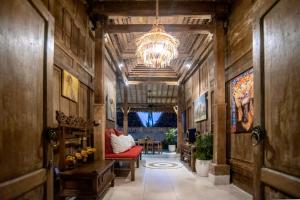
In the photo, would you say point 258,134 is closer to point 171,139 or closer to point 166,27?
point 166,27

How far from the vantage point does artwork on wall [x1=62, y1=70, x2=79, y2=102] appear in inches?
171

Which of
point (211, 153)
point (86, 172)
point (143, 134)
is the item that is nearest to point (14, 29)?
point (86, 172)

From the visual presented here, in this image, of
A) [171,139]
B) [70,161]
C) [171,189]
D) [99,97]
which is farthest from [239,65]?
[171,139]

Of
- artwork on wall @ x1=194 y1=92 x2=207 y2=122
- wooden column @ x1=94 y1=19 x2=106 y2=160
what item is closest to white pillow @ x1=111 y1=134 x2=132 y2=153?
wooden column @ x1=94 y1=19 x2=106 y2=160

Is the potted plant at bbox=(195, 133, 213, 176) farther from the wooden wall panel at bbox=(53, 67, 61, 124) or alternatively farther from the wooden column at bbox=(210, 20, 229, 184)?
the wooden wall panel at bbox=(53, 67, 61, 124)

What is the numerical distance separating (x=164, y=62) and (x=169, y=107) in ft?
42.5

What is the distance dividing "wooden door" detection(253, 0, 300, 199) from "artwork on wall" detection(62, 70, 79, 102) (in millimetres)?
3066

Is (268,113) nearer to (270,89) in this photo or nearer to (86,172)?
(270,89)

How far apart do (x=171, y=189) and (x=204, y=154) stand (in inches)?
68.1

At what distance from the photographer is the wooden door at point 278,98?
1491 millimetres

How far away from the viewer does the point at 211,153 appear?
6.71 metres

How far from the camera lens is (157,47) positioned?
5371mm

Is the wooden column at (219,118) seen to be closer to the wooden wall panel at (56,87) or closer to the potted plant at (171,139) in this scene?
the wooden wall panel at (56,87)

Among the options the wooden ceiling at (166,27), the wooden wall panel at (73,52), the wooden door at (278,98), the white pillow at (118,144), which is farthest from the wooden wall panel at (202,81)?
Answer: the wooden door at (278,98)
